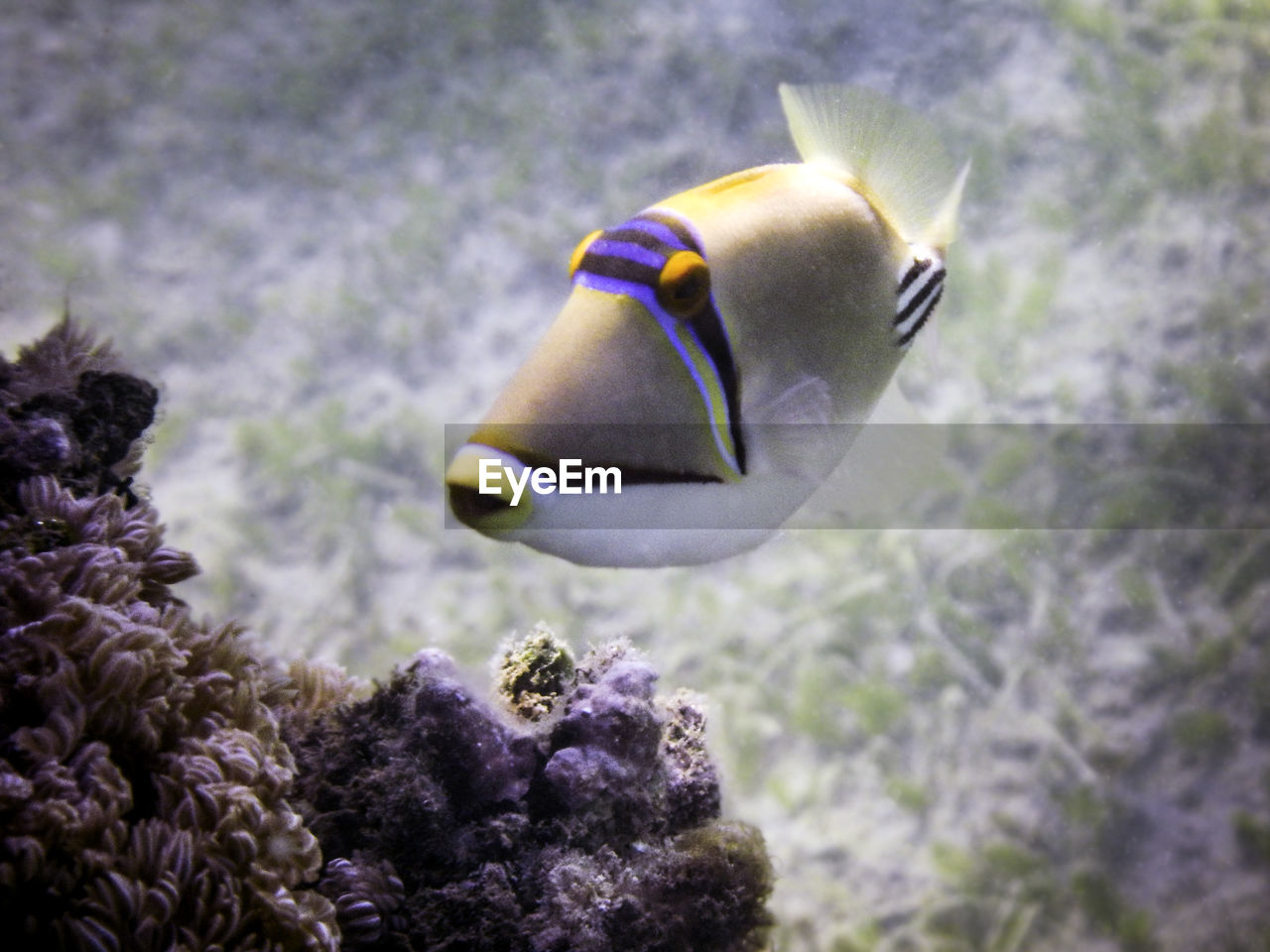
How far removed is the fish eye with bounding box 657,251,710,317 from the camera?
63 cm

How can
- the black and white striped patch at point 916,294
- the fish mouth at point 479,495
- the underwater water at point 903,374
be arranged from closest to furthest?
the fish mouth at point 479,495
the black and white striped patch at point 916,294
the underwater water at point 903,374

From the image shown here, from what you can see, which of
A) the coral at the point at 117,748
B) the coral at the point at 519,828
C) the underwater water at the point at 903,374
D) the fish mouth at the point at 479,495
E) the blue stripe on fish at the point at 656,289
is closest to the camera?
the fish mouth at the point at 479,495

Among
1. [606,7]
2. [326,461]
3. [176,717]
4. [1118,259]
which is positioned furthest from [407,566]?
[1118,259]

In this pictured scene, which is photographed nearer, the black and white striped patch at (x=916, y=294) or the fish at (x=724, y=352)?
the fish at (x=724, y=352)

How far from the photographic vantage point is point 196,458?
3.13 m

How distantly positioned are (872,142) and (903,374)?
165 centimetres

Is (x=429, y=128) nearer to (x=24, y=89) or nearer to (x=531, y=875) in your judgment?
Answer: (x=24, y=89)

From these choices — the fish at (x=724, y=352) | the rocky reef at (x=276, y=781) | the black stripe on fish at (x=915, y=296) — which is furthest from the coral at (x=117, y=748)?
the black stripe on fish at (x=915, y=296)

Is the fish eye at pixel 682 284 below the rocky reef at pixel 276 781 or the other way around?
the other way around

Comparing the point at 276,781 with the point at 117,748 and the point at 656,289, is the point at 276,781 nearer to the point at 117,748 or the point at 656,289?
the point at 117,748

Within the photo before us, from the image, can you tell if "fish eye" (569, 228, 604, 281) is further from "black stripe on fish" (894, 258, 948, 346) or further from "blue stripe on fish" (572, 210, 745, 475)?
"black stripe on fish" (894, 258, 948, 346)

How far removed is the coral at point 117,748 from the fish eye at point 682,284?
3.44 ft

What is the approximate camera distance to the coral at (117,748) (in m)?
1.01

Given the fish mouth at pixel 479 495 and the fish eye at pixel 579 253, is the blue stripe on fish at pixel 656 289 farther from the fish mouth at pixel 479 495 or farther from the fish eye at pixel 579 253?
the fish mouth at pixel 479 495
